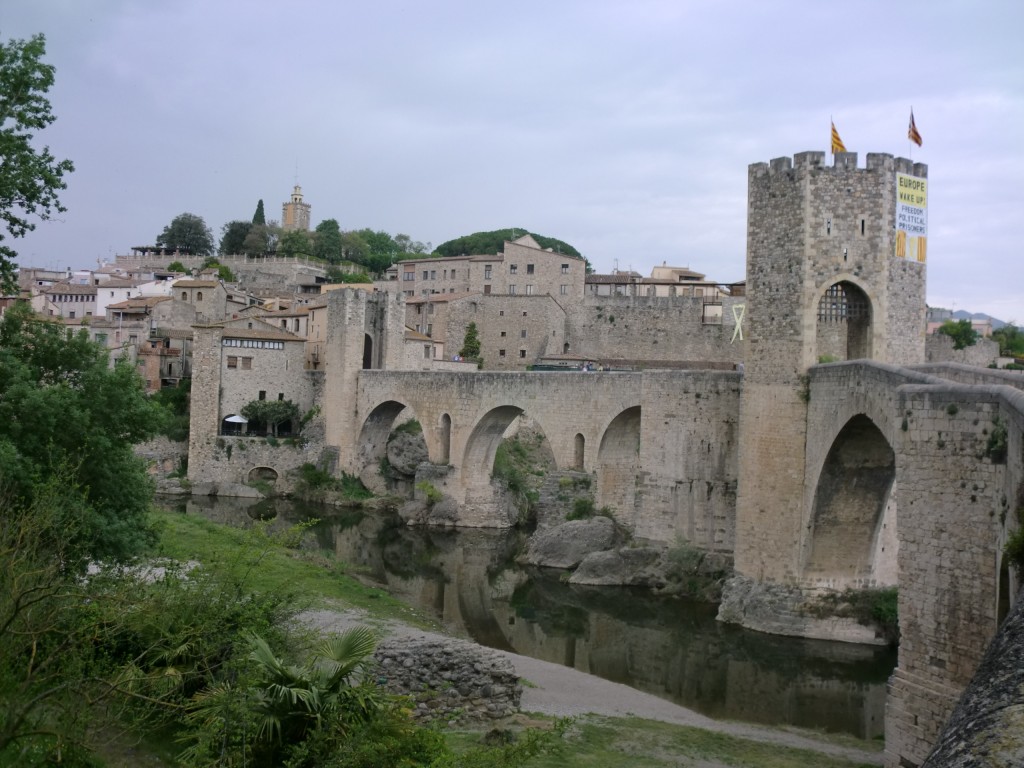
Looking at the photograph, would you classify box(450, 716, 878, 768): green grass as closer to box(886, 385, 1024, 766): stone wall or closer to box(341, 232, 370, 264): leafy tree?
box(886, 385, 1024, 766): stone wall

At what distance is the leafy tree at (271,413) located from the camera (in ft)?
145

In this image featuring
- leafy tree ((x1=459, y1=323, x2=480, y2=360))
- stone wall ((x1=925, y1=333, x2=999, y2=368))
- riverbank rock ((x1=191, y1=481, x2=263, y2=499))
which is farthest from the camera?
leafy tree ((x1=459, y1=323, x2=480, y2=360))

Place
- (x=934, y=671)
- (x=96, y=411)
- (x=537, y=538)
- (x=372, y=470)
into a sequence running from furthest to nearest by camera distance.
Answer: (x=372, y=470)
(x=537, y=538)
(x=96, y=411)
(x=934, y=671)

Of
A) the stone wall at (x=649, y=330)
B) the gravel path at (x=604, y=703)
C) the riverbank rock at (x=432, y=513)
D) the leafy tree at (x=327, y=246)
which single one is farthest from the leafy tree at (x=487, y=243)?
the gravel path at (x=604, y=703)

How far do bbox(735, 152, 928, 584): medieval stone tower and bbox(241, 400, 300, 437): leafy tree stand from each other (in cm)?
2712

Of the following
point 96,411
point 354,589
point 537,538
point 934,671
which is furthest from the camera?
point 537,538

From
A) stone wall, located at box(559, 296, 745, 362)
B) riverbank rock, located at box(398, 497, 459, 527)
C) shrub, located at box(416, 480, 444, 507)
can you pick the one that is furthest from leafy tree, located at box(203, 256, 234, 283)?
riverbank rock, located at box(398, 497, 459, 527)

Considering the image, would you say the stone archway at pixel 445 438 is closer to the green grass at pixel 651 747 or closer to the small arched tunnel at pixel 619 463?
the small arched tunnel at pixel 619 463

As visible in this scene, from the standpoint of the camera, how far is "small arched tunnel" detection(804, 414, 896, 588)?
66.2 ft

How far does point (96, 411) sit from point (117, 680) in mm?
7241

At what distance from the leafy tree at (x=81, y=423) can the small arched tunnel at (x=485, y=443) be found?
20.3 meters

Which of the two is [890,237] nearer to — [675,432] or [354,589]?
[675,432]

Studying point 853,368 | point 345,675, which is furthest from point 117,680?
point 853,368

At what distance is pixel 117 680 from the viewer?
891 centimetres
